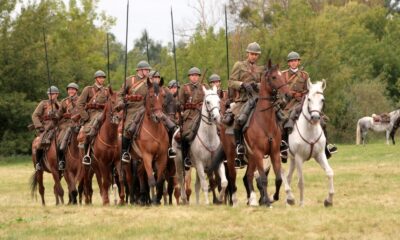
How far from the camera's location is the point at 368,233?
56.3 feet

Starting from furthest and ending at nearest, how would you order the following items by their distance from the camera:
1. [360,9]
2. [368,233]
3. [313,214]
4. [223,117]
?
[360,9], [223,117], [313,214], [368,233]

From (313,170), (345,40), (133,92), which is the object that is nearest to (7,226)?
(133,92)

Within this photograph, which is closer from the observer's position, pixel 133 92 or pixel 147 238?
pixel 147 238

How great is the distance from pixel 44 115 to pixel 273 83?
11248 millimetres

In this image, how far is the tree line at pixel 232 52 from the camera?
71.0 meters

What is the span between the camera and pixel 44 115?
3031 centimetres

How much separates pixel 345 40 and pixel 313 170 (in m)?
49.1

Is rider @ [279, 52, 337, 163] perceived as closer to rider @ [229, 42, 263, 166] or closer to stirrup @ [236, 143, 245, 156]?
rider @ [229, 42, 263, 166]

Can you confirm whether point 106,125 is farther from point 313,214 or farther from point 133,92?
point 313,214

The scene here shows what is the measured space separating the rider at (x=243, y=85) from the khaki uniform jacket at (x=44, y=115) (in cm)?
845

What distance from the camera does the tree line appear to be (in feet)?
233

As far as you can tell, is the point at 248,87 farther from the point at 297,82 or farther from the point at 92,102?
the point at 92,102

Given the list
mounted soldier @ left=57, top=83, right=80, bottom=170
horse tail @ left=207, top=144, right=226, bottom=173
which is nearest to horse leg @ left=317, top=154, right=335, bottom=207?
horse tail @ left=207, top=144, right=226, bottom=173

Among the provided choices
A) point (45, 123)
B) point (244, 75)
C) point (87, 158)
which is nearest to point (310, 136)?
point (244, 75)
